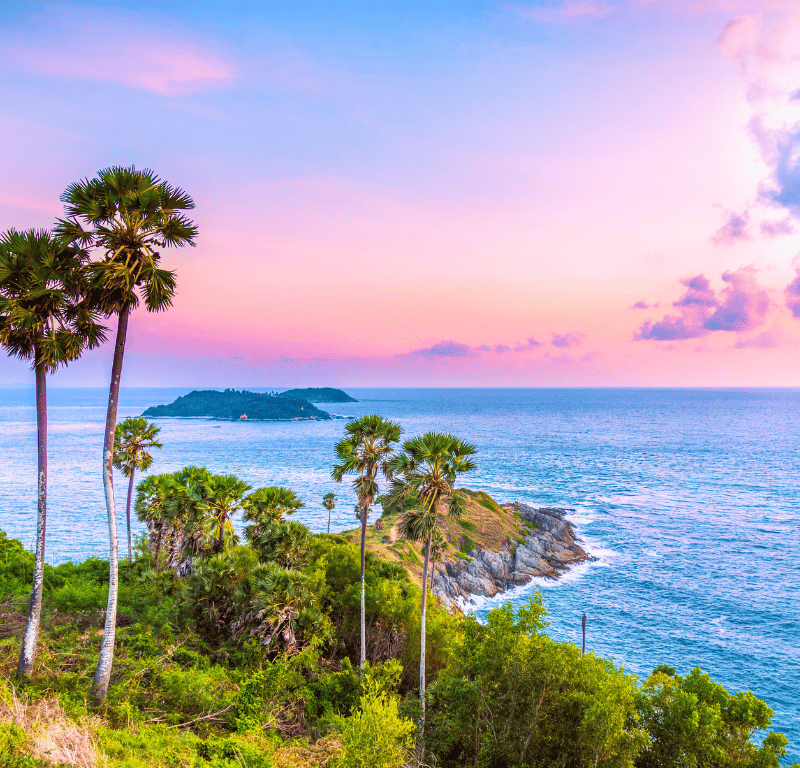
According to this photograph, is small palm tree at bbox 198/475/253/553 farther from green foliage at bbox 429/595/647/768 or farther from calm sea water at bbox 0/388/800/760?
calm sea water at bbox 0/388/800/760

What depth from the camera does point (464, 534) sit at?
6969 cm

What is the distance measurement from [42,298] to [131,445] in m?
27.8

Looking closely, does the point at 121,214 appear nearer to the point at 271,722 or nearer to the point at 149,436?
the point at 271,722

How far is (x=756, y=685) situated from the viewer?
133 ft

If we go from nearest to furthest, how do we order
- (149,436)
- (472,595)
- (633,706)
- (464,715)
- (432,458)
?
1. (633,706)
2. (464,715)
3. (432,458)
4. (149,436)
5. (472,595)

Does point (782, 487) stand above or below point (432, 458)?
below

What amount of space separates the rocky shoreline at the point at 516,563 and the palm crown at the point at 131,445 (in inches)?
1357

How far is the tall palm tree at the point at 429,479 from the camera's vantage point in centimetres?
2519

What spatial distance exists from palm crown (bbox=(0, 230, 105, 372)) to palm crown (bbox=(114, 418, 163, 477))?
25158mm

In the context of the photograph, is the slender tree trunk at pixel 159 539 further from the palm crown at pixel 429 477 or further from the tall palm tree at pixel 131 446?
the palm crown at pixel 429 477

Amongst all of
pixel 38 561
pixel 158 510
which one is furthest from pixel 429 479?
pixel 158 510

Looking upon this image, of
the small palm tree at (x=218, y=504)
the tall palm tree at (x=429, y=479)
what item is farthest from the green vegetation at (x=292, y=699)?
the tall palm tree at (x=429, y=479)

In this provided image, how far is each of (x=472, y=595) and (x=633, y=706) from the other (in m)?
43.4

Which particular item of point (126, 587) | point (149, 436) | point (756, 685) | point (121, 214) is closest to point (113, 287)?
point (121, 214)
